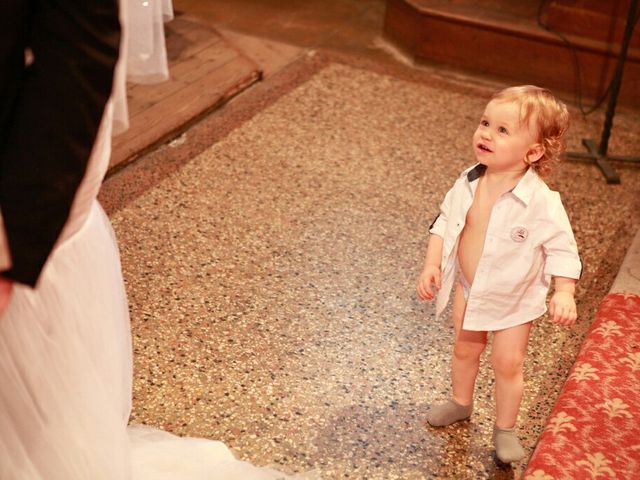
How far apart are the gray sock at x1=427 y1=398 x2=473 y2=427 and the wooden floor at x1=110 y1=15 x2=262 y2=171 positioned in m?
1.65

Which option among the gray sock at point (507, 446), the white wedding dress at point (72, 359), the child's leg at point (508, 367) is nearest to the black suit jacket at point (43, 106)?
the white wedding dress at point (72, 359)

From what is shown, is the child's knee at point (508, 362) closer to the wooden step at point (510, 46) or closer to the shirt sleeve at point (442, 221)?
the shirt sleeve at point (442, 221)

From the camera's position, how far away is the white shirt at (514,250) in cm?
180

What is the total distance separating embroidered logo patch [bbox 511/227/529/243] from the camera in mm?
1810

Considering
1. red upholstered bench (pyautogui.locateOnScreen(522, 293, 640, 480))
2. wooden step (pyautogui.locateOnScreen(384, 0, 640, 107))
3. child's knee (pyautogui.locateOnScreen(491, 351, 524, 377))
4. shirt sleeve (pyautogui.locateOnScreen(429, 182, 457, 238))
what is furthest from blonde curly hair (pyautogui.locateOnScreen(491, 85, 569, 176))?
wooden step (pyautogui.locateOnScreen(384, 0, 640, 107))

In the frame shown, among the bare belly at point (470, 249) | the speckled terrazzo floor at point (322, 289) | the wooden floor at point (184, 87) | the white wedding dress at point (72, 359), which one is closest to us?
the white wedding dress at point (72, 359)

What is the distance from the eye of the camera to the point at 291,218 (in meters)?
3.08

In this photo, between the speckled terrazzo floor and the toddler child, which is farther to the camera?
the speckled terrazzo floor

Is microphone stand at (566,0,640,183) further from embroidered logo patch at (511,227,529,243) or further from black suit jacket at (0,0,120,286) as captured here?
black suit jacket at (0,0,120,286)

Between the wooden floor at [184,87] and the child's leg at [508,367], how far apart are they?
1807 mm

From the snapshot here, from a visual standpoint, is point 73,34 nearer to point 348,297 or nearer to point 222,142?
point 348,297

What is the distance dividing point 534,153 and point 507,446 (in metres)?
0.69

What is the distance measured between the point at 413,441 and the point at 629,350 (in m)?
0.59

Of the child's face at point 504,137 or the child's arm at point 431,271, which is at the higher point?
the child's face at point 504,137
